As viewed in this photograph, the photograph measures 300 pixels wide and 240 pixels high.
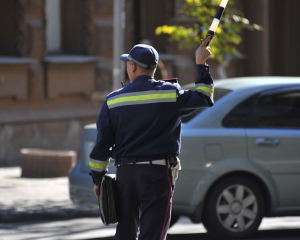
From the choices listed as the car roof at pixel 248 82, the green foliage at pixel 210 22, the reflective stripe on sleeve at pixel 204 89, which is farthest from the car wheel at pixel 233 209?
the green foliage at pixel 210 22

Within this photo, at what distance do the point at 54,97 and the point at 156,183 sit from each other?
1171 cm

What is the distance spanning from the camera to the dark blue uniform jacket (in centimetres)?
580

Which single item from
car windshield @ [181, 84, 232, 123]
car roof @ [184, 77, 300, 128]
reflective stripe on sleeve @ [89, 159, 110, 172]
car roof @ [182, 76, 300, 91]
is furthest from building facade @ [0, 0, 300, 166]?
reflective stripe on sleeve @ [89, 159, 110, 172]

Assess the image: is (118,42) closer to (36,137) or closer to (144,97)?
(36,137)

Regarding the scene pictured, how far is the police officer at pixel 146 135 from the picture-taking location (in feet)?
19.0

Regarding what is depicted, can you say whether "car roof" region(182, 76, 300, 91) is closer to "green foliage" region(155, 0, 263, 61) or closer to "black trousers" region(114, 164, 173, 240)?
"green foliage" region(155, 0, 263, 61)

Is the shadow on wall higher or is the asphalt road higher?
the asphalt road

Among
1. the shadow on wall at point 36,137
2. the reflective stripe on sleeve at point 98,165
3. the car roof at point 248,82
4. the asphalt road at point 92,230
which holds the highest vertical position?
the car roof at point 248,82

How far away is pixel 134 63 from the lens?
589 cm

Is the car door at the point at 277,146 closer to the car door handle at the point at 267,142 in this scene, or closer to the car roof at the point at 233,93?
the car door handle at the point at 267,142

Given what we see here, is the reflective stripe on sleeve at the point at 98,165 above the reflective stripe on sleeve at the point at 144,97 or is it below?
below

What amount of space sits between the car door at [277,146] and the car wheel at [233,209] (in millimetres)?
238

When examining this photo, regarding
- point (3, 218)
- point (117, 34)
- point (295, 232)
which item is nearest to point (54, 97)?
point (117, 34)

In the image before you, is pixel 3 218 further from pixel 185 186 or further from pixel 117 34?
pixel 117 34
